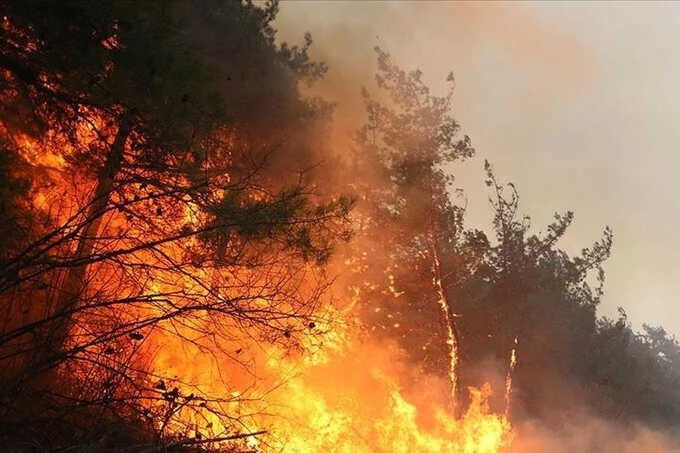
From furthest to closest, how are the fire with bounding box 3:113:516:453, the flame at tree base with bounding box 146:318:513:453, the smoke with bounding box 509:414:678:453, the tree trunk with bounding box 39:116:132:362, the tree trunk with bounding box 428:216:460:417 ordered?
the smoke with bounding box 509:414:678:453 → the tree trunk with bounding box 428:216:460:417 → the flame at tree base with bounding box 146:318:513:453 → the fire with bounding box 3:113:516:453 → the tree trunk with bounding box 39:116:132:362

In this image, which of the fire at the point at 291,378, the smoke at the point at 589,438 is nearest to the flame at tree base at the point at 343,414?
the fire at the point at 291,378

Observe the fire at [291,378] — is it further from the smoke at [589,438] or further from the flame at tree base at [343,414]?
the smoke at [589,438]

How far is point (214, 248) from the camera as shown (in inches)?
154

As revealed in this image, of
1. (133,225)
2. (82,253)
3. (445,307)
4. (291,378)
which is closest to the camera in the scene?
(133,225)

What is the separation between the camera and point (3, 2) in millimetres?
4117

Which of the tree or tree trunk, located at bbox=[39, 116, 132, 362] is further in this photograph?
the tree

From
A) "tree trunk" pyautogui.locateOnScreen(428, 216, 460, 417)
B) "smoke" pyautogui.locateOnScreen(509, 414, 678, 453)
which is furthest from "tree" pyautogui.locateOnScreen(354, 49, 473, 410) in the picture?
"smoke" pyautogui.locateOnScreen(509, 414, 678, 453)

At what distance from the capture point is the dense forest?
11.6 ft

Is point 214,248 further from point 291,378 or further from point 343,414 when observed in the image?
point 343,414

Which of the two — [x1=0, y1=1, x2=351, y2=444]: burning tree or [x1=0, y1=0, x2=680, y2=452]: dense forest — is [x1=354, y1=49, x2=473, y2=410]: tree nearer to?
[x1=0, y1=0, x2=680, y2=452]: dense forest

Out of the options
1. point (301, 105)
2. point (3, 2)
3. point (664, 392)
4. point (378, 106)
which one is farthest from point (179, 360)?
point (664, 392)

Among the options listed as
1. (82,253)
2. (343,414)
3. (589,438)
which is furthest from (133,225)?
(589,438)

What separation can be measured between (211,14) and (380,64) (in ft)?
24.0

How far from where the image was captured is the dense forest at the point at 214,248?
11.6 feet
